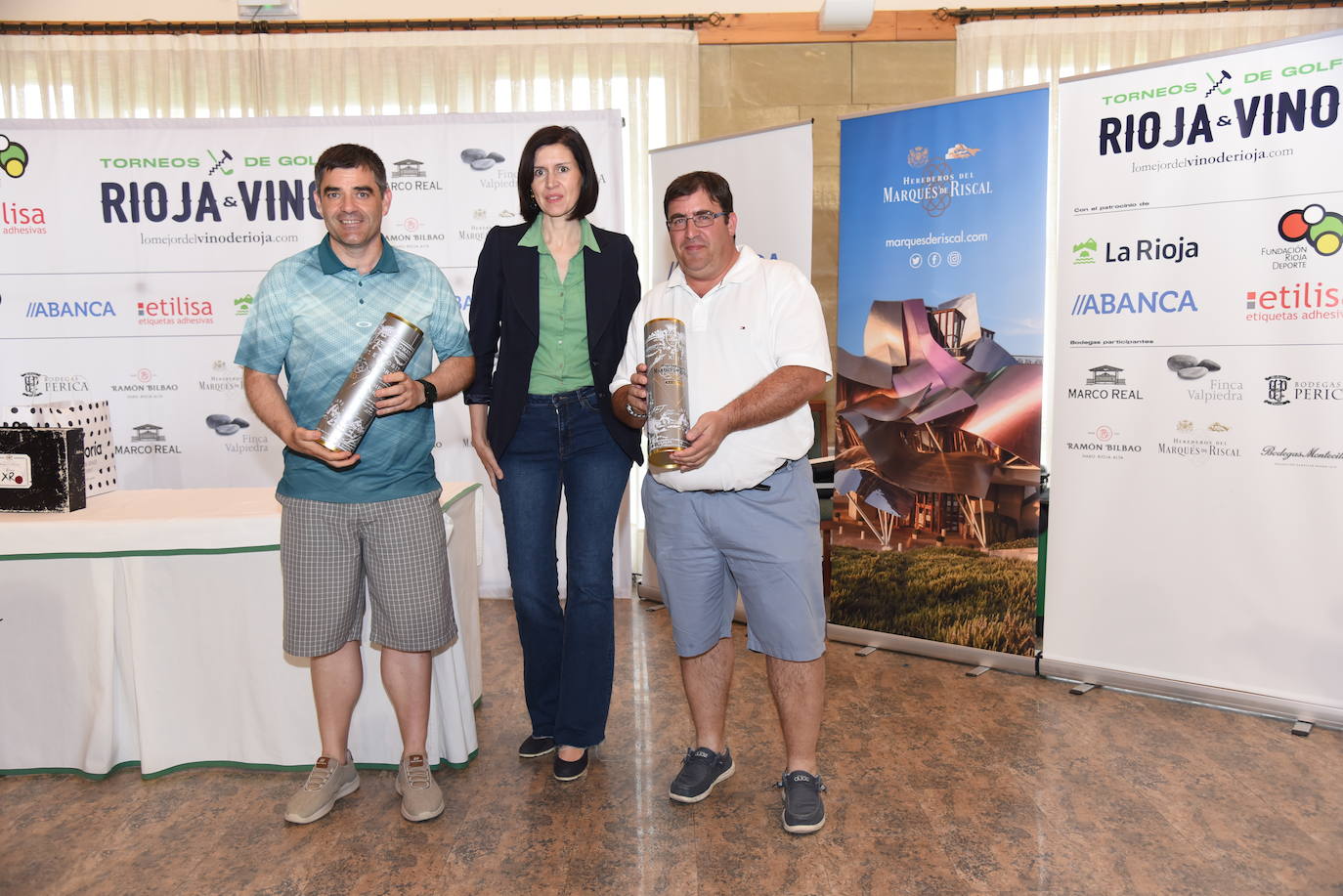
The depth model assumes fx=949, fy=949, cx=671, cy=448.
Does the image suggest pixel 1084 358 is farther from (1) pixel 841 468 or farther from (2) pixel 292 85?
(2) pixel 292 85

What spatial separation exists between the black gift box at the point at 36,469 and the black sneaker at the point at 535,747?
4.22 ft

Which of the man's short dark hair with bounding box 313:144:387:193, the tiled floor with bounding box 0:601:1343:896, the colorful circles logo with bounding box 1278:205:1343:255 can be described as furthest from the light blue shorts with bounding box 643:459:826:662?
the colorful circles logo with bounding box 1278:205:1343:255

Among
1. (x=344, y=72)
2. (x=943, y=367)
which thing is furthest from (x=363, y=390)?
(x=344, y=72)

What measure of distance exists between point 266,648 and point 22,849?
62 cm

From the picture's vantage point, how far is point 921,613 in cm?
332

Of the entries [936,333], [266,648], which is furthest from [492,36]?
[266,648]

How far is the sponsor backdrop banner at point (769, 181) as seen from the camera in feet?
11.2

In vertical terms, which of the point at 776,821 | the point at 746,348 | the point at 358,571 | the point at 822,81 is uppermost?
the point at 822,81

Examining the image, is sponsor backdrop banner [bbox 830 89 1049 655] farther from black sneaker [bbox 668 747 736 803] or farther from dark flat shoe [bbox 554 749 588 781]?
dark flat shoe [bbox 554 749 588 781]

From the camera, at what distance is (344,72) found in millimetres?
4742

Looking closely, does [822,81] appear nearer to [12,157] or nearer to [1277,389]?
[1277,389]

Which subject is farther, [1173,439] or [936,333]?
[936,333]

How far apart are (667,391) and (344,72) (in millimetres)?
3785

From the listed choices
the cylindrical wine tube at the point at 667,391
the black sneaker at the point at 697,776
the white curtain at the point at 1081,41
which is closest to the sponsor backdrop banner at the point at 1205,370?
Answer: the black sneaker at the point at 697,776
